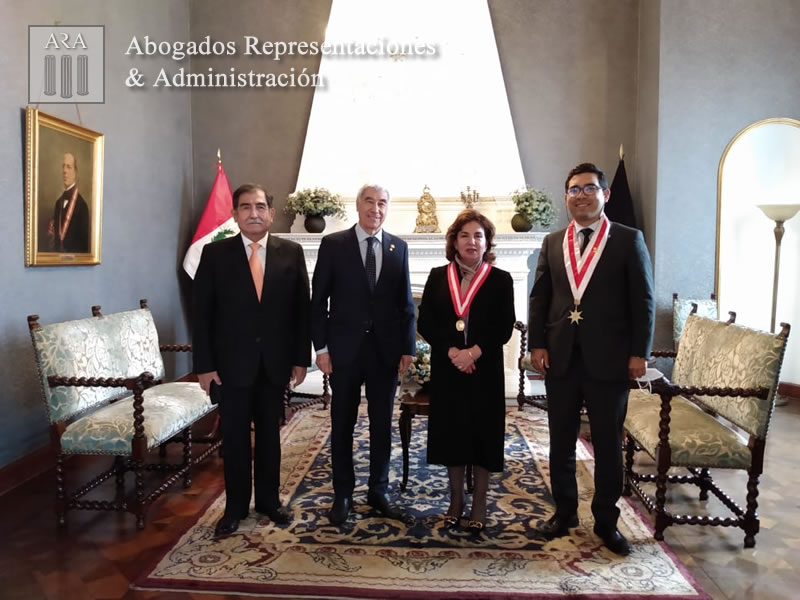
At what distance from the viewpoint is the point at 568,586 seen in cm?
236

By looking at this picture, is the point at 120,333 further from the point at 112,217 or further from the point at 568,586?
the point at 568,586

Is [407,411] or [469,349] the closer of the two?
[469,349]

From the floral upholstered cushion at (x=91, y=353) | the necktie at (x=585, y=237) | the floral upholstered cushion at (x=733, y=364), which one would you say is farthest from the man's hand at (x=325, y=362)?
the floral upholstered cushion at (x=733, y=364)

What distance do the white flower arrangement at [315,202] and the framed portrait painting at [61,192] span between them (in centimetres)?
191

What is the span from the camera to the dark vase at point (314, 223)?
5797 mm

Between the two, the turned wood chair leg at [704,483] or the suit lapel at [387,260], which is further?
the turned wood chair leg at [704,483]

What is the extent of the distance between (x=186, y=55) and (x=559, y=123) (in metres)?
4.23

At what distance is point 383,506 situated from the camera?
299cm

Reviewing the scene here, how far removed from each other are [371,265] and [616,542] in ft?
5.83

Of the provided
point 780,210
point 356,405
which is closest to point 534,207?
point 780,210

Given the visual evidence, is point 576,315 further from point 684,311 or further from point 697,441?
point 684,311

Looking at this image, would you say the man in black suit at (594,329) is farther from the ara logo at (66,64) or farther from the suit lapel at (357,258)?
the ara logo at (66,64)

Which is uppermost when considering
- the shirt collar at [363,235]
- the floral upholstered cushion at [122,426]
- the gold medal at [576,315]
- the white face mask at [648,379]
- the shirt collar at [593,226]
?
the shirt collar at [593,226]

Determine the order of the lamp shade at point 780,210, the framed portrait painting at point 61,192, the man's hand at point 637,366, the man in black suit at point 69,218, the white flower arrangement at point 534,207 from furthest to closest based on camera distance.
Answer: the white flower arrangement at point 534,207 < the lamp shade at point 780,210 < the man in black suit at point 69,218 < the framed portrait painting at point 61,192 < the man's hand at point 637,366
